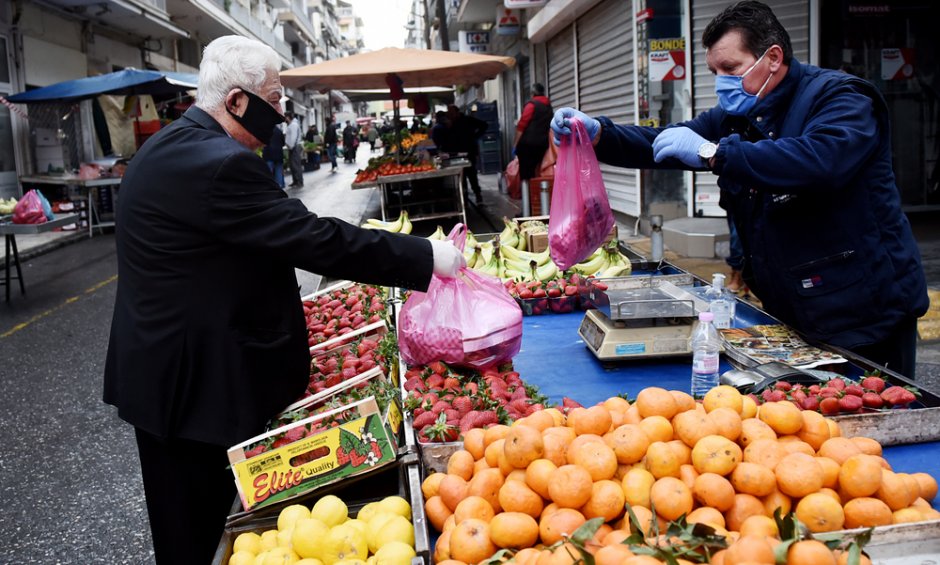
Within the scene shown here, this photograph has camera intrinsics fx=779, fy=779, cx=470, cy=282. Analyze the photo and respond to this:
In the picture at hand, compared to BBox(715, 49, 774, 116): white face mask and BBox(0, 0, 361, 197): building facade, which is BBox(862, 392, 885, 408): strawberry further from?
BBox(0, 0, 361, 197): building facade

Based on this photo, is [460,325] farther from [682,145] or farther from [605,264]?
[605,264]

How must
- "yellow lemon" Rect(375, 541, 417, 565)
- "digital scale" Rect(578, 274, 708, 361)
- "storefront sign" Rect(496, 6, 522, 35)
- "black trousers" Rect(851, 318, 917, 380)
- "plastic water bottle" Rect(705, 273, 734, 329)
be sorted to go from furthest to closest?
"storefront sign" Rect(496, 6, 522, 35) → "plastic water bottle" Rect(705, 273, 734, 329) → "digital scale" Rect(578, 274, 708, 361) → "black trousers" Rect(851, 318, 917, 380) → "yellow lemon" Rect(375, 541, 417, 565)

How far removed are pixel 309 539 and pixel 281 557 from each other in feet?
0.31

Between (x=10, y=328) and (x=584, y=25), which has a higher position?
(x=584, y=25)

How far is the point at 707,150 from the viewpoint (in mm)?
2717

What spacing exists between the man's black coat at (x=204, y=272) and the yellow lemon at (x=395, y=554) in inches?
28.2

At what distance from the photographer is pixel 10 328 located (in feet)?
27.3

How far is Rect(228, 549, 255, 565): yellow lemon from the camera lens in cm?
217

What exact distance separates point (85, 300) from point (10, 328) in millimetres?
1377

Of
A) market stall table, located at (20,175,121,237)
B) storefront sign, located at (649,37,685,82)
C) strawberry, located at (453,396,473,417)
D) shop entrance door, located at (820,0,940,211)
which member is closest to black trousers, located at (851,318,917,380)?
strawberry, located at (453,396,473,417)

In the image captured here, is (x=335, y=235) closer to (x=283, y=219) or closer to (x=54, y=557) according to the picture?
Result: (x=283, y=219)

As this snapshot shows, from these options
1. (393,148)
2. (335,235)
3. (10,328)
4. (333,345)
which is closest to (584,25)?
(393,148)

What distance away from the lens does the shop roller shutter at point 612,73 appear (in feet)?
39.8

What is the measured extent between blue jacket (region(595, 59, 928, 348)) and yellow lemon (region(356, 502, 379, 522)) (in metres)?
1.56
